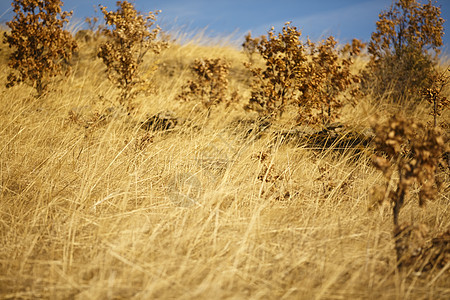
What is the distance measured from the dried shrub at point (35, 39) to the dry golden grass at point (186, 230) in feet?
8.16

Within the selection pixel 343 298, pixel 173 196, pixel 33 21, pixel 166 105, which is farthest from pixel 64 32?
pixel 343 298

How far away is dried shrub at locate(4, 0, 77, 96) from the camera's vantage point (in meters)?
5.04

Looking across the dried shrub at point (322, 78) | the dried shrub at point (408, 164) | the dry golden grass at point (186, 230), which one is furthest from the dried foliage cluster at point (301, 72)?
the dried shrub at point (408, 164)

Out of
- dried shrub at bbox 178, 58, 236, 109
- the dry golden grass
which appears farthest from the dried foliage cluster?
the dry golden grass

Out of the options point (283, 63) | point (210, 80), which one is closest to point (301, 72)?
point (283, 63)

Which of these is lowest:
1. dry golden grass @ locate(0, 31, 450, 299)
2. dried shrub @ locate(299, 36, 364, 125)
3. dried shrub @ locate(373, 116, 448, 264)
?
dry golden grass @ locate(0, 31, 450, 299)

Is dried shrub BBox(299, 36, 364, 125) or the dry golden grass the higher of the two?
dried shrub BBox(299, 36, 364, 125)

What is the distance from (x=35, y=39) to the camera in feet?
16.8

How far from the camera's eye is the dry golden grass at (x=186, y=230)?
1412 mm

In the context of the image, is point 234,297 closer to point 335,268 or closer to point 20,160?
point 335,268

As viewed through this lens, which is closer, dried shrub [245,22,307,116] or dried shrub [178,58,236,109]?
dried shrub [245,22,307,116]

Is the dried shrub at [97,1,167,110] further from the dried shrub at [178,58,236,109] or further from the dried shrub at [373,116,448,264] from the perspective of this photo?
the dried shrub at [373,116,448,264]

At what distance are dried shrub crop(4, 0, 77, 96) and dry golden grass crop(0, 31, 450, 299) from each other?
249cm

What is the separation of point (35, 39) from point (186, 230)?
5.26 metres
